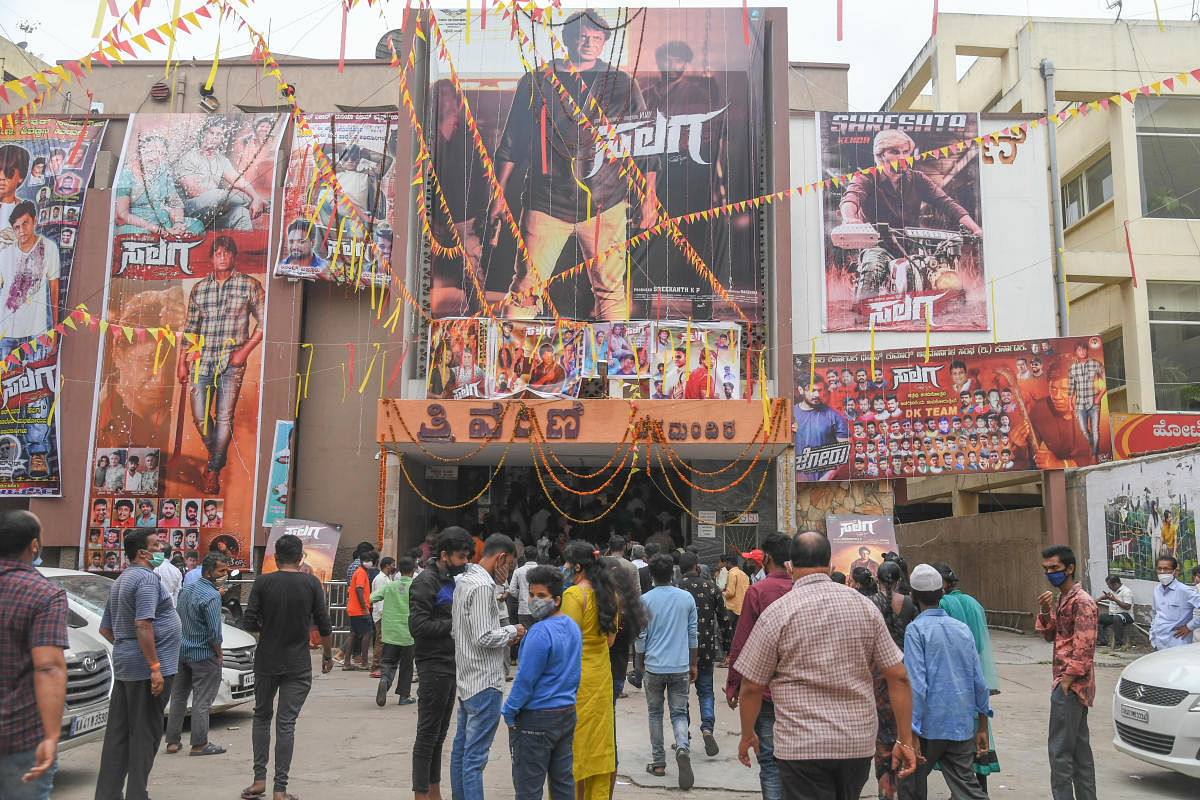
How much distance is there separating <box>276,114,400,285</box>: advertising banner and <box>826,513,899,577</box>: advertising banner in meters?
10.7

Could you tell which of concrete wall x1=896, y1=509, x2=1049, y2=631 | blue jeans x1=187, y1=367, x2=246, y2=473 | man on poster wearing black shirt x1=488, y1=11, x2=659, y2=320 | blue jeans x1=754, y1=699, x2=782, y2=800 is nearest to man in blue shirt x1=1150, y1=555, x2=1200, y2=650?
concrete wall x1=896, y1=509, x2=1049, y2=631

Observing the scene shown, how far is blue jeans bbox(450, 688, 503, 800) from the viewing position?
553 cm

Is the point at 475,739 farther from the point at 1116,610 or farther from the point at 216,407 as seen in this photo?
the point at 216,407

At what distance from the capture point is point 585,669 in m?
5.70

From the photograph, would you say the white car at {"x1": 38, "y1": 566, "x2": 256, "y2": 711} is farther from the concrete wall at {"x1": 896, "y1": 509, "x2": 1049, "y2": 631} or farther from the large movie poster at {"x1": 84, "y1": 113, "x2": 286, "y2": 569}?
the concrete wall at {"x1": 896, "y1": 509, "x2": 1049, "y2": 631}

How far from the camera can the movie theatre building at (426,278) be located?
19391 mm

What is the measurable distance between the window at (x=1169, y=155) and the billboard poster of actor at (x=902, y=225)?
6.03 m

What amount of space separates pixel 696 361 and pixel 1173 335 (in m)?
12.8

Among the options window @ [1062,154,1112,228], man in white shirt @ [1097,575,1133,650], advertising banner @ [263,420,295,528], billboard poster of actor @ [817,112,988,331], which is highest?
window @ [1062,154,1112,228]

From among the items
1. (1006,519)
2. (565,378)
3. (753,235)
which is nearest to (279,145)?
(565,378)

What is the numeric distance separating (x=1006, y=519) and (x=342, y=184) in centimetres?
1619

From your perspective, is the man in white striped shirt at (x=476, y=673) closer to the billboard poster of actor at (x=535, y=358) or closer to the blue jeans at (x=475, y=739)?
the blue jeans at (x=475, y=739)

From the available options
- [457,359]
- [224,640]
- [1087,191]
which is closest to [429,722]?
[224,640]

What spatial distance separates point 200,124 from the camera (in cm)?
2083
